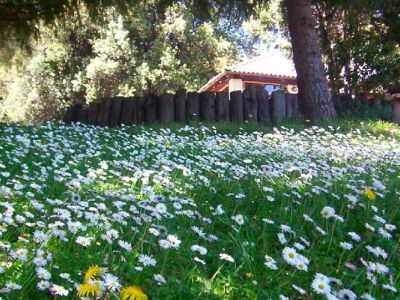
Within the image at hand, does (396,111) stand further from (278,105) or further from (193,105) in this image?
(193,105)

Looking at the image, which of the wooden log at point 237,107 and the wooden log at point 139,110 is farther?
the wooden log at point 139,110

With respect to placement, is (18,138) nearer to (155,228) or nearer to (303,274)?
(155,228)

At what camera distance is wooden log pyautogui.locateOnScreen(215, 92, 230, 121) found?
9867 mm

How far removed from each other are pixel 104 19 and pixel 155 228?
28.2ft

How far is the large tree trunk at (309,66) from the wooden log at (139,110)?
3390 mm

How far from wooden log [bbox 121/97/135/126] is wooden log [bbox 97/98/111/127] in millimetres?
579

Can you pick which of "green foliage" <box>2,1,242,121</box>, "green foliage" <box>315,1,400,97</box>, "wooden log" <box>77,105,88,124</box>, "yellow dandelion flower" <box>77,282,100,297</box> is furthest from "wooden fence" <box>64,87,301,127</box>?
"green foliage" <box>2,1,242,121</box>

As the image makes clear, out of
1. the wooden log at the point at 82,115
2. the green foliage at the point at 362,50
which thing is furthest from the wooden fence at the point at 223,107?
the green foliage at the point at 362,50

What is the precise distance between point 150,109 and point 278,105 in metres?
2.69

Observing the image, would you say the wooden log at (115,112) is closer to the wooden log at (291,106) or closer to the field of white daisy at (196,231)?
the wooden log at (291,106)

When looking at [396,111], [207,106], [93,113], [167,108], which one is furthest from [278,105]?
[93,113]

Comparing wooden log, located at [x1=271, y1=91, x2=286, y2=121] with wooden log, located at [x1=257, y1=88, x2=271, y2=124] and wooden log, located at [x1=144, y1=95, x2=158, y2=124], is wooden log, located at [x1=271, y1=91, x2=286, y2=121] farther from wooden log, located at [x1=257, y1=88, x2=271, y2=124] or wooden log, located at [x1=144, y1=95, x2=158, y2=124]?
wooden log, located at [x1=144, y1=95, x2=158, y2=124]

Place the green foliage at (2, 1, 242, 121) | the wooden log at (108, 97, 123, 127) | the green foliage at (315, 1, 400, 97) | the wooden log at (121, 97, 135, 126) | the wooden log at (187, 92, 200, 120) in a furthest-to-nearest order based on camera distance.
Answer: the green foliage at (2, 1, 242, 121) → the green foliage at (315, 1, 400, 97) → the wooden log at (108, 97, 123, 127) → the wooden log at (121, 97, 135, 126) → the wooden log at (187, 92, 200, 120)

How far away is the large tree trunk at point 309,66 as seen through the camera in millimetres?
9742
